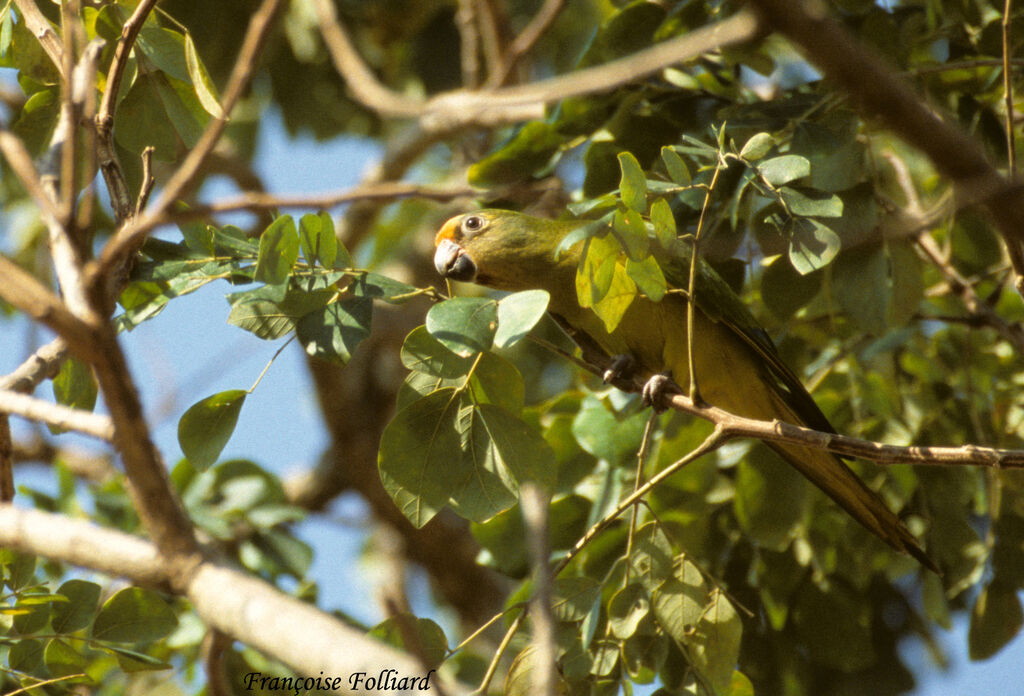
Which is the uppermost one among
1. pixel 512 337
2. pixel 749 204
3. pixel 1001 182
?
pixel 1001 182

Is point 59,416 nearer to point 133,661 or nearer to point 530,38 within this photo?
point 133,661

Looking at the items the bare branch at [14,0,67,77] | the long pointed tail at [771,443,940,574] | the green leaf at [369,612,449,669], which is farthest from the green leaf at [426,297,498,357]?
the long pointed tail at [771,443,940,574]

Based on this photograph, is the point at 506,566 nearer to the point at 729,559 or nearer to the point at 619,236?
the point at 729,559

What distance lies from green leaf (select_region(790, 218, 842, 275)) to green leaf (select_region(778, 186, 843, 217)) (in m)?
0.03

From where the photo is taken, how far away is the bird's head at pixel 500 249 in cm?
266

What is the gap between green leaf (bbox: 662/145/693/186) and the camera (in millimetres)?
1842

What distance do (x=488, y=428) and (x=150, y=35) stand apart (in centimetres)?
120

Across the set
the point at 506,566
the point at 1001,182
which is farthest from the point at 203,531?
the point at 1001,182

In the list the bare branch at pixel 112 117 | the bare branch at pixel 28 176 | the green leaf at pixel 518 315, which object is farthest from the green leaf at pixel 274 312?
the bare branch at pixel 28 176

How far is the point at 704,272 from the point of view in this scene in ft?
7.97

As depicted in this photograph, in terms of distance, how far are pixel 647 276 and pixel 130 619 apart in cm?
137

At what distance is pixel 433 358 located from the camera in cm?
194

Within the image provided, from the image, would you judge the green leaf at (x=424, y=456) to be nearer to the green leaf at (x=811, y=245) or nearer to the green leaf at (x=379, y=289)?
the green leaf at (x=379, y=289)

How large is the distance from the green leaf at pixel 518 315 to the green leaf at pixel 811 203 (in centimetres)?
63
